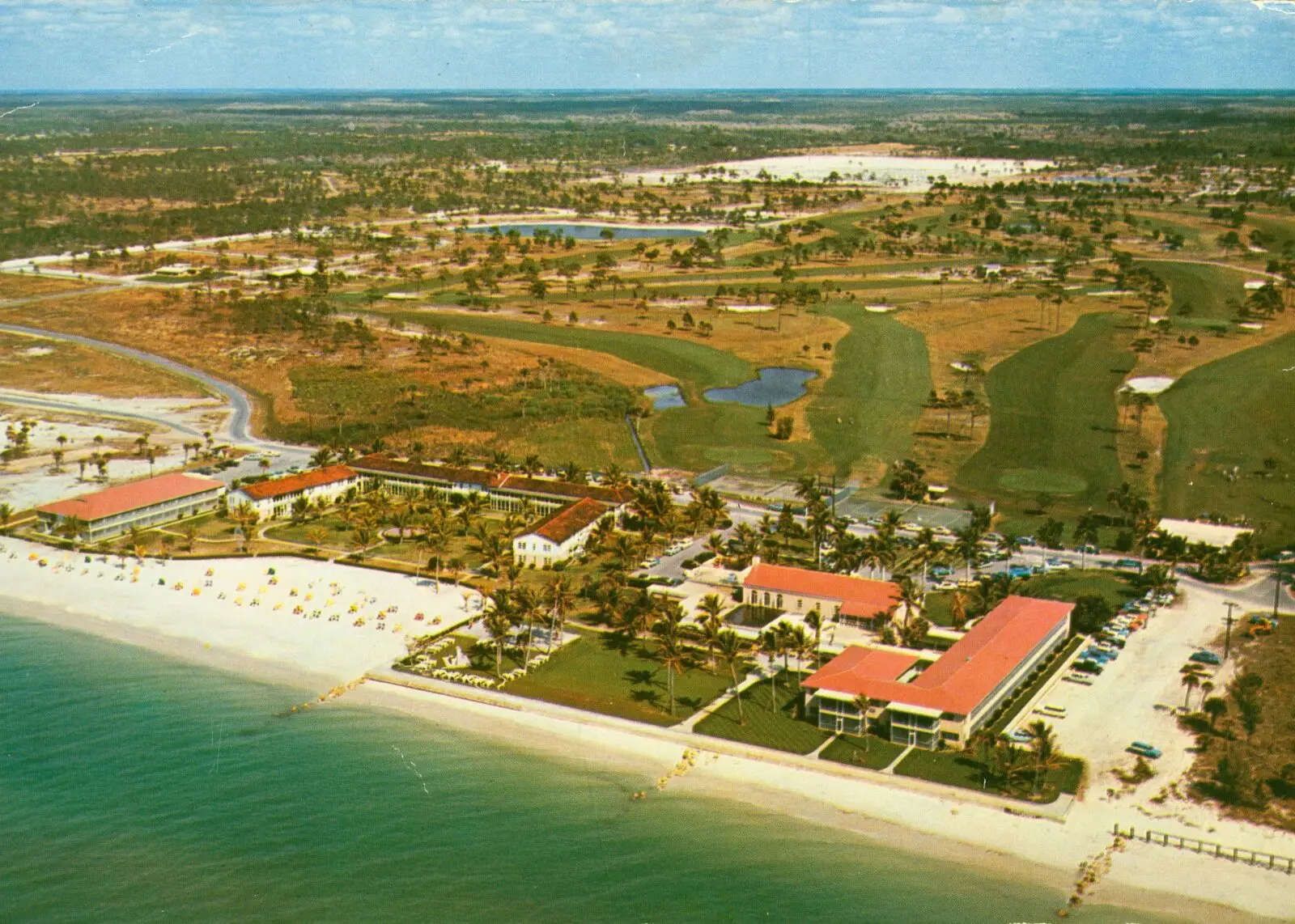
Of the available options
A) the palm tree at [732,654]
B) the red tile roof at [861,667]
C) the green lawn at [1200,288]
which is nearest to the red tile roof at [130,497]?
the palm tree at [732,654]

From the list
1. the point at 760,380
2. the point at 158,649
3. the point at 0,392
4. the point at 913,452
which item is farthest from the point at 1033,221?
the point at 158,649

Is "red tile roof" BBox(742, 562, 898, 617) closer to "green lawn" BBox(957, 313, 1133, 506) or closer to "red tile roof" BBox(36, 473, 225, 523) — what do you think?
"green lawn" BBox(957, 313, 1133, 506)

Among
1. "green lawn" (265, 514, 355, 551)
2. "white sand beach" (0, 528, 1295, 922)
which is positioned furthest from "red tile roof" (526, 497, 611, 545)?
"green lawn" (265, 514, 355, 551)

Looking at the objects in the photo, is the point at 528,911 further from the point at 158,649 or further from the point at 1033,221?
the point at 1033,221

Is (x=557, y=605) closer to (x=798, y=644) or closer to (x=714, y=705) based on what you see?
(x=714, y=705)

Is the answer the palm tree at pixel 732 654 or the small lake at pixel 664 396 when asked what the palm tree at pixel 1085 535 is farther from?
the small lake at pixel 664 396

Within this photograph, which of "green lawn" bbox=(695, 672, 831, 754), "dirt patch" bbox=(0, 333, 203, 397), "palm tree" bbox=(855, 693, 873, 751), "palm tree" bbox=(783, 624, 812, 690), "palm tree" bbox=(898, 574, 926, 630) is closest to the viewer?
"green lawn" bbox=(695, 672, 831, 754)
